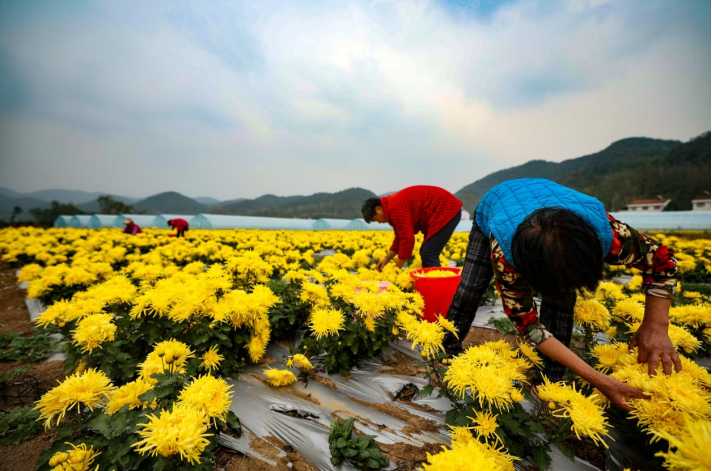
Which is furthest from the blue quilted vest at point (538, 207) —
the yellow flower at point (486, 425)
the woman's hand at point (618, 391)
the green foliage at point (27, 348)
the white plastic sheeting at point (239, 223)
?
the white plastic sheeting at point (239, 223)

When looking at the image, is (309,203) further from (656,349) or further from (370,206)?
(656,349)

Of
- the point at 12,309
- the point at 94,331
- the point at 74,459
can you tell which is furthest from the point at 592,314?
the point at 12,309

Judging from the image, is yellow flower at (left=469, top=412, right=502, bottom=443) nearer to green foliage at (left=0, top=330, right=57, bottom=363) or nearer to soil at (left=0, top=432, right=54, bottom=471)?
soil at (left=0, top=432, right=54, bottom=471)

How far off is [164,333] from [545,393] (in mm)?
2398

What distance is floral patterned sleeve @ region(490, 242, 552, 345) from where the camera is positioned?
146cm

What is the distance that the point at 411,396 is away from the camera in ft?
7.08

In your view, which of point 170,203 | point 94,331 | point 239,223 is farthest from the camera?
point 170,203

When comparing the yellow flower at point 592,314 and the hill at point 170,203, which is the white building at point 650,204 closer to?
the yellow flower at point 592,314

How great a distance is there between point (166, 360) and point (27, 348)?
2.43 metres

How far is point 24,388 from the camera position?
242 cm

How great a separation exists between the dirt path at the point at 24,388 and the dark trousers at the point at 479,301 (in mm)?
2711

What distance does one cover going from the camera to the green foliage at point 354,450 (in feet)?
5.01

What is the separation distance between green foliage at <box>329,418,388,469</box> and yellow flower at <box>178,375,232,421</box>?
0.62 metres

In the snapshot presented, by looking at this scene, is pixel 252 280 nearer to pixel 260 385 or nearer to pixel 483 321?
pixel 260 385
